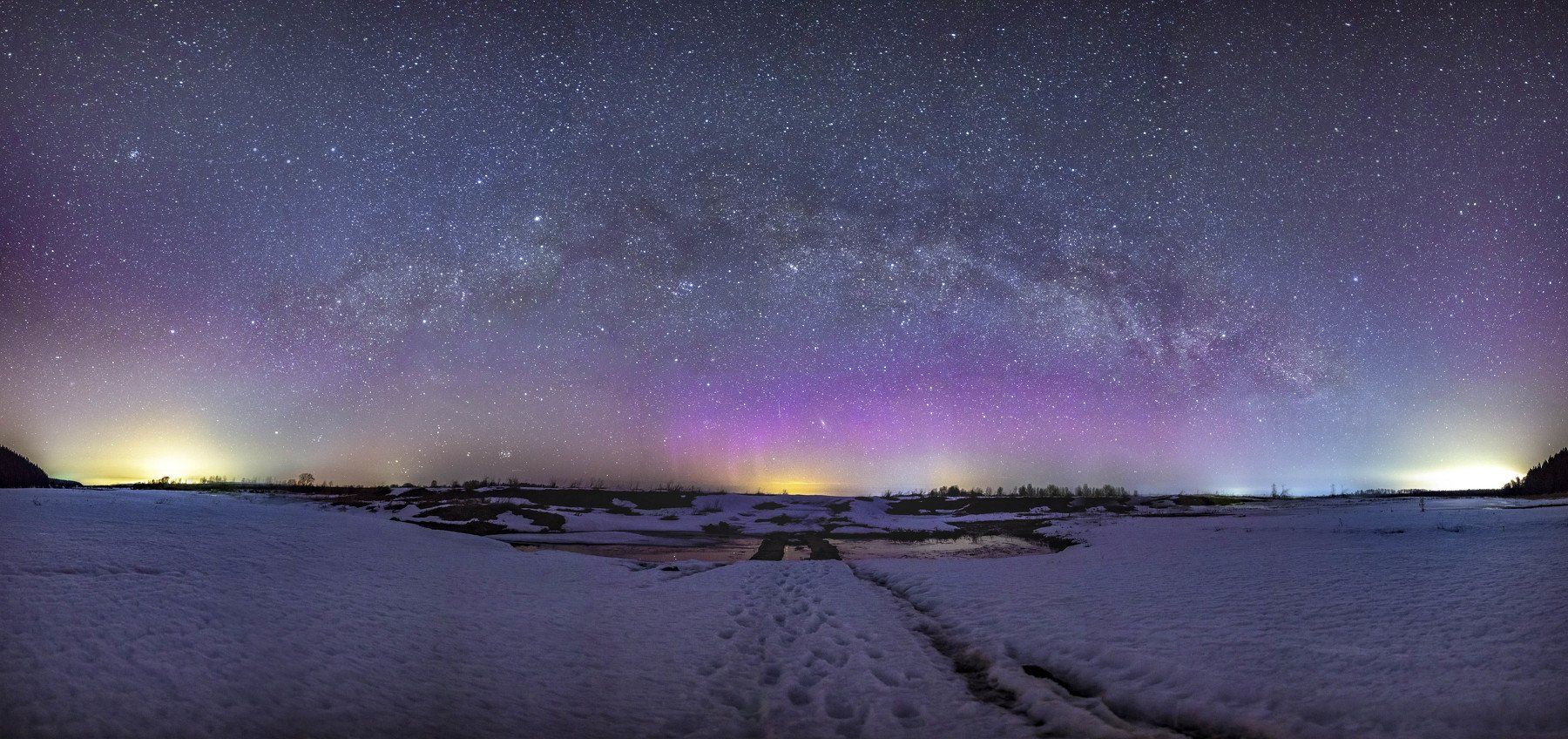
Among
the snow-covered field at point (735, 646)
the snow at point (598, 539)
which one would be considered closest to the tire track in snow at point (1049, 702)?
the snow-covered field at point (735, 646)

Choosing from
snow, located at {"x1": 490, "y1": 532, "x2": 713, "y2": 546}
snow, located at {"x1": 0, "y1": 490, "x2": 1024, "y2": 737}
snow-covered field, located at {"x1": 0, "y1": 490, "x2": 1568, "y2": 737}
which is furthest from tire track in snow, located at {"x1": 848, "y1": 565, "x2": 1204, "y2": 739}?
snow, located at {"x1": 490, "y1": 532, "x2": 713, "y2": 546}

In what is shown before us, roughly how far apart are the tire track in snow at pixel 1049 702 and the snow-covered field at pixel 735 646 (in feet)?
0.13

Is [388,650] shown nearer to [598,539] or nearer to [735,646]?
[735,646]

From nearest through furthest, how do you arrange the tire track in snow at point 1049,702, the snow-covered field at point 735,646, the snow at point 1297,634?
the snow at point 1297,634, the snow-covered field at point 735,646, the tire track in snow at point 1049,702

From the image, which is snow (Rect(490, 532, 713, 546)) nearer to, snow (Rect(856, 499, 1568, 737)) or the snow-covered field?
the snow-covered field

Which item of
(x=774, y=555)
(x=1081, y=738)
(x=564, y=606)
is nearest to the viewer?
(x=1081, y=738)

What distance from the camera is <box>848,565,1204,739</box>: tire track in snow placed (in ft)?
17.6

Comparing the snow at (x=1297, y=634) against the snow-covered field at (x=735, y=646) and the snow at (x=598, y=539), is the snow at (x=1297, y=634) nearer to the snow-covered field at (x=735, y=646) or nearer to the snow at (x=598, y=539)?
the snow-covered field at (x=735, y=646)

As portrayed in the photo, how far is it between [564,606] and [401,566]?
4.82 m

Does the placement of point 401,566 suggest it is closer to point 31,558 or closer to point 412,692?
point 31,558

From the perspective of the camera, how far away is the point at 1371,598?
884 cm

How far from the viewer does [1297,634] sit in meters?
7.29

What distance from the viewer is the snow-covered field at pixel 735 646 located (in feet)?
16.8

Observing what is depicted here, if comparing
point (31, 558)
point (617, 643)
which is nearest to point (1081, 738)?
point (617, 643)
